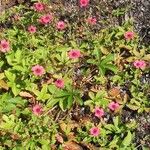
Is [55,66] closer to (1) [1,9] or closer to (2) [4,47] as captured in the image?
(2) [4,47]

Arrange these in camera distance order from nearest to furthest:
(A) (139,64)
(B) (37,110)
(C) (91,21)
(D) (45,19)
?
1. (B) (37,110)
2. (A) (139,64)
3. (D) (45,19)
4. (C) (91,21)

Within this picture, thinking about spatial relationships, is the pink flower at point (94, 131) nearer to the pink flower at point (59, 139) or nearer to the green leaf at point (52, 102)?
the pink flower at point (59, 139)

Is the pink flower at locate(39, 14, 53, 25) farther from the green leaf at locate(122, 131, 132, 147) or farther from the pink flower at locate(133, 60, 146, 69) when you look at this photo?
the green leaf at locate(122, 131, 132, 147)

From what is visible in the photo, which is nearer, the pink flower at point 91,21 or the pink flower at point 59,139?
the pink flower at point 59,139

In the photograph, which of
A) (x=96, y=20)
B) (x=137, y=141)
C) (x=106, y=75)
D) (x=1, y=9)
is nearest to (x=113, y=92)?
(x=106, y=75)

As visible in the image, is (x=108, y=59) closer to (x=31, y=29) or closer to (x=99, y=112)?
(x=99, y=112)

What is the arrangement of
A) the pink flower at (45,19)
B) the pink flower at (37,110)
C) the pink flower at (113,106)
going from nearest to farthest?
the pink flower at (37,110) < the pink flower at (113,106) < the pink flower at (45,19)

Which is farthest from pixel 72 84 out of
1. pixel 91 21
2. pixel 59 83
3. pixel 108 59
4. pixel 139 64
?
pixel 91 21

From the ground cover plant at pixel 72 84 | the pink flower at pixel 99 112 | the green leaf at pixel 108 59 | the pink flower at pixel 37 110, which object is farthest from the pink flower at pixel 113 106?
the pink flower at pixel 37 110
